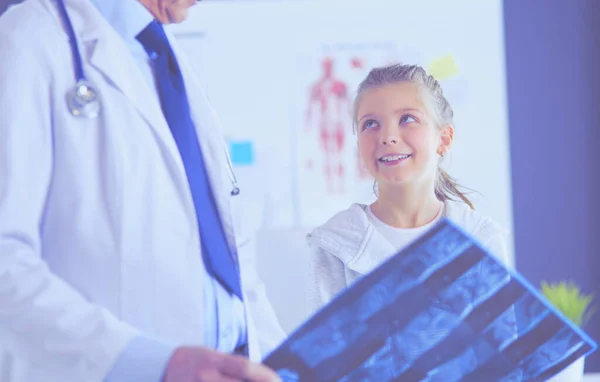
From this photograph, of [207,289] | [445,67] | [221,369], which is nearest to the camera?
[221,369]

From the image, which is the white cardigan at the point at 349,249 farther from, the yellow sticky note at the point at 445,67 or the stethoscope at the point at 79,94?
the yellow sticky note at the point at 445,67

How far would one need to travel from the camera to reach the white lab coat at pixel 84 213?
0.83m

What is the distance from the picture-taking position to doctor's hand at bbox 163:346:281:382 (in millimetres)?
728

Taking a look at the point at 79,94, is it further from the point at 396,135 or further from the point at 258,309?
the point at 396,135

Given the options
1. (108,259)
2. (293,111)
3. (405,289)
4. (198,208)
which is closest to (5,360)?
(108,259)

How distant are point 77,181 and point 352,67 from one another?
356 cm

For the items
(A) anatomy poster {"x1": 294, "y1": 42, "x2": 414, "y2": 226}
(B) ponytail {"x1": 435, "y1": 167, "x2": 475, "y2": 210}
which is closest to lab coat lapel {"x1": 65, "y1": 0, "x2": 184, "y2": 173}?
(B) ponytail {"x1": 435, "y1": 167, "x2": 475, "y2": 210}

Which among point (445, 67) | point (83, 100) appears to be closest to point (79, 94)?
point (83, 100)

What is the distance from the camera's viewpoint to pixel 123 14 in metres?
1.09

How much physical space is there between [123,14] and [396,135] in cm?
69

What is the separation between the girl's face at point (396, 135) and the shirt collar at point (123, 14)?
64cm

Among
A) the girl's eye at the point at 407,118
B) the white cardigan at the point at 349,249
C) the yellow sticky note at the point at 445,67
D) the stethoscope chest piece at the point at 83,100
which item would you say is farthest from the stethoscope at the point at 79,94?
the yellow sticky note at the point at 445,67

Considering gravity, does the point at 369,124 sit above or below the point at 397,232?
above

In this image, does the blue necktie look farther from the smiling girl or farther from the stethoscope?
the smiling girl
